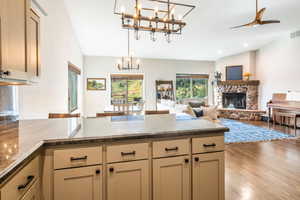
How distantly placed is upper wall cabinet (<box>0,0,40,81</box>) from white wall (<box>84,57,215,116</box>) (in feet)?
19.6

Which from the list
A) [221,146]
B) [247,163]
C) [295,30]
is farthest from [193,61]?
[221,146]

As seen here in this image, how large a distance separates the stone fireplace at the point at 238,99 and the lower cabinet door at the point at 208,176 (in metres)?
5.96

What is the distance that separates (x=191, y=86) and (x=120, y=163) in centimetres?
788

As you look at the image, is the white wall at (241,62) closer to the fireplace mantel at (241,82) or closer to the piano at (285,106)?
the fireplace mantel at (241,82)

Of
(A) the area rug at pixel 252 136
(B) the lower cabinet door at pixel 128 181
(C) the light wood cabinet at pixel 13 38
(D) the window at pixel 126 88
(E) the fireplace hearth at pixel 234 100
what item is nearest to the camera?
(C) the light wood cabinet at pixel 13 38

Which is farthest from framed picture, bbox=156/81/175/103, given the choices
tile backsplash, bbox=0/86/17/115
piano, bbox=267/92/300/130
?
tile backsplash, bbox=0/86/17/115

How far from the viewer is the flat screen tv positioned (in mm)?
7405

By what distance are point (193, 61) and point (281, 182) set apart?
7087mm

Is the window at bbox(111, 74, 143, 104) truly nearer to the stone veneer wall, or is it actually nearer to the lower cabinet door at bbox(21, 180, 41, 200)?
the stone veneer wall

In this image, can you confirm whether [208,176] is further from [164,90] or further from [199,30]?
[164,90]

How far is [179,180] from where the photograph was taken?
1.37m

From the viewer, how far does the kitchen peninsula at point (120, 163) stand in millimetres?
1122

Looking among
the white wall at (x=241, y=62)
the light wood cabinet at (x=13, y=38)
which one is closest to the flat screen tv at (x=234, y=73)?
the white wall at (x=241, y=62)

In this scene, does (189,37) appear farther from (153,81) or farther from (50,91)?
(50,91)
